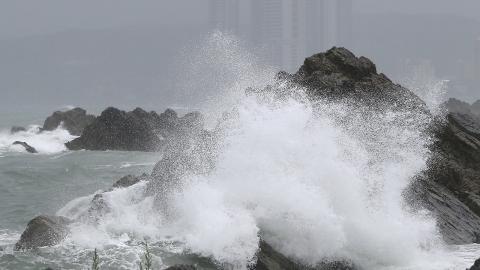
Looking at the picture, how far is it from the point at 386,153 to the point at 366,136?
26.6 inches

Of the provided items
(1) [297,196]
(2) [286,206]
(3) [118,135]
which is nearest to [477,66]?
(3) [118,135]

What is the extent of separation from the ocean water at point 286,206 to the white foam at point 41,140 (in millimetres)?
23187

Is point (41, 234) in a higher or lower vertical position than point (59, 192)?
higher

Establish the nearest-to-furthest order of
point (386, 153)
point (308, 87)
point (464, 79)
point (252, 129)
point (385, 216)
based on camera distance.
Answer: point (385, 216), point (252, 129), point (386, 153), point (308, 87), point (464, 79)

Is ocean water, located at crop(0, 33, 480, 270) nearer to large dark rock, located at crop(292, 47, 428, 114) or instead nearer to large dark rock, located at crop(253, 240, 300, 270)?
large dark rock, located at crop(253, 240, 300, 270)

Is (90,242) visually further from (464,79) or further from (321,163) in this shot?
(464,79)

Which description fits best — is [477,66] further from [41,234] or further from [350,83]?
[41,234]

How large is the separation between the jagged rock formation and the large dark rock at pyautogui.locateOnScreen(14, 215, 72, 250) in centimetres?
2266

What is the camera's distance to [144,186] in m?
18.0

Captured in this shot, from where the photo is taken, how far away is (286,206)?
13945 millimetres

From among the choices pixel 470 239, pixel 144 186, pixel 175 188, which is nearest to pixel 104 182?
pixel 144 186

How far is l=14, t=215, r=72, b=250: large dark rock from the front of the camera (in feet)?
47.8

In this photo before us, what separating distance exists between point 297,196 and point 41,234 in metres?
4.96

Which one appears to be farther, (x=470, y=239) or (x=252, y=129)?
(x=252, y=129)
